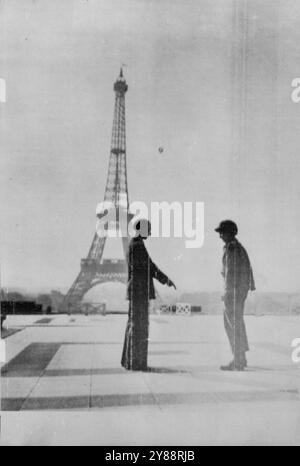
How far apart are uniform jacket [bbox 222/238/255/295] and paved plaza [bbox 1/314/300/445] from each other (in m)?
0.89

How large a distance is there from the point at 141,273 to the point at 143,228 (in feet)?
1.60

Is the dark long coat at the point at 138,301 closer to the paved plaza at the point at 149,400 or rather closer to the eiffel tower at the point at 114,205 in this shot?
the paved plaza at the point at 149,400

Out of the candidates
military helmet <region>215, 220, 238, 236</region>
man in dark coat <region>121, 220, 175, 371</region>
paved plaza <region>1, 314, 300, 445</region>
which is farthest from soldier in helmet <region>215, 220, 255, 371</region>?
man in dark coat <region>121, 220, 175, 371</region>

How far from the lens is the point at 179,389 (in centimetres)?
447

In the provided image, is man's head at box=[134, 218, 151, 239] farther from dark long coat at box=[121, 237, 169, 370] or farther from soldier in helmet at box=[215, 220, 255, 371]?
soldier in helmet at box=[215, 220, 255, 371]

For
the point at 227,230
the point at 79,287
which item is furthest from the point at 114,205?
the point at 227,230

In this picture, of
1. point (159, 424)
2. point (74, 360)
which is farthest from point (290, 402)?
point (74, 360)

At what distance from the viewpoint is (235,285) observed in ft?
18.4

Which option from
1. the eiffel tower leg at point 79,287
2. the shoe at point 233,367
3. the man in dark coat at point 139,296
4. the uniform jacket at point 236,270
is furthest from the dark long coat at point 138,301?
the eiffel tower leg at point 79,287

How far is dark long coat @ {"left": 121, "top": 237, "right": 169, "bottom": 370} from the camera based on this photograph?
5.26 m

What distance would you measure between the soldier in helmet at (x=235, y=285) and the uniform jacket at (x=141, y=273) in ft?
2.44

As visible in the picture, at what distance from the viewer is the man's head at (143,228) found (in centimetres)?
547
